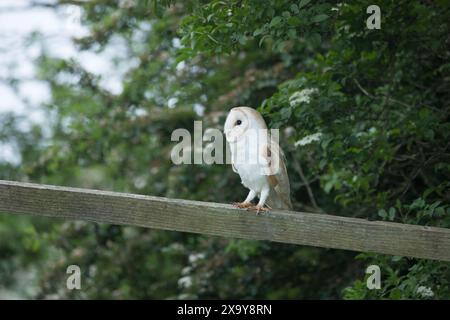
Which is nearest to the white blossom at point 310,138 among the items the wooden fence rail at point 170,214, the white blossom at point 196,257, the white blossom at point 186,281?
the wooden fence rail at point 170,214

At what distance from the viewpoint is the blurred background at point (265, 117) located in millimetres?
3594

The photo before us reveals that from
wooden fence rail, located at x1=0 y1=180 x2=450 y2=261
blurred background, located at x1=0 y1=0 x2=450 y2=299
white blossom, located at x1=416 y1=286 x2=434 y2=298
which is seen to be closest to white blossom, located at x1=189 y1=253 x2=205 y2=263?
blurred background, located at x1=0 y1=0 x2=450 y2=299

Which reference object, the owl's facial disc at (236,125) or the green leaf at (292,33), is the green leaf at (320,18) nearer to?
the green leaf at (292,33)

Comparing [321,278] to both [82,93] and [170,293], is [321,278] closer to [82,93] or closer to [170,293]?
[170,293]

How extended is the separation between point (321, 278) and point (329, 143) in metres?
2.13

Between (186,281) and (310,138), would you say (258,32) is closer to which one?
(310,138)

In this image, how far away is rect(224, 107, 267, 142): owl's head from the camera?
3160 millimetres

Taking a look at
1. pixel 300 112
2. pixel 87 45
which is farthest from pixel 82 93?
pixel 300 112

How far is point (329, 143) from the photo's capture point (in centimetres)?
380

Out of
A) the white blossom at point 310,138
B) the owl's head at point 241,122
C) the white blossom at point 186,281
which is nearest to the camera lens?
the owl's head at point 241,122

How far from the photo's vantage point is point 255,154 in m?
3.26

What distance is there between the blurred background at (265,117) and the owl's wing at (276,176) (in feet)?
1.17

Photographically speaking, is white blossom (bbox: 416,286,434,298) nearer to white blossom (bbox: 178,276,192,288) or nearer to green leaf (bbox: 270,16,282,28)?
green leaf (bbox: 270,16,282,28)

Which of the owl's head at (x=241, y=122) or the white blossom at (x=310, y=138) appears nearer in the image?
the owl's head at (x=241, y=122)
